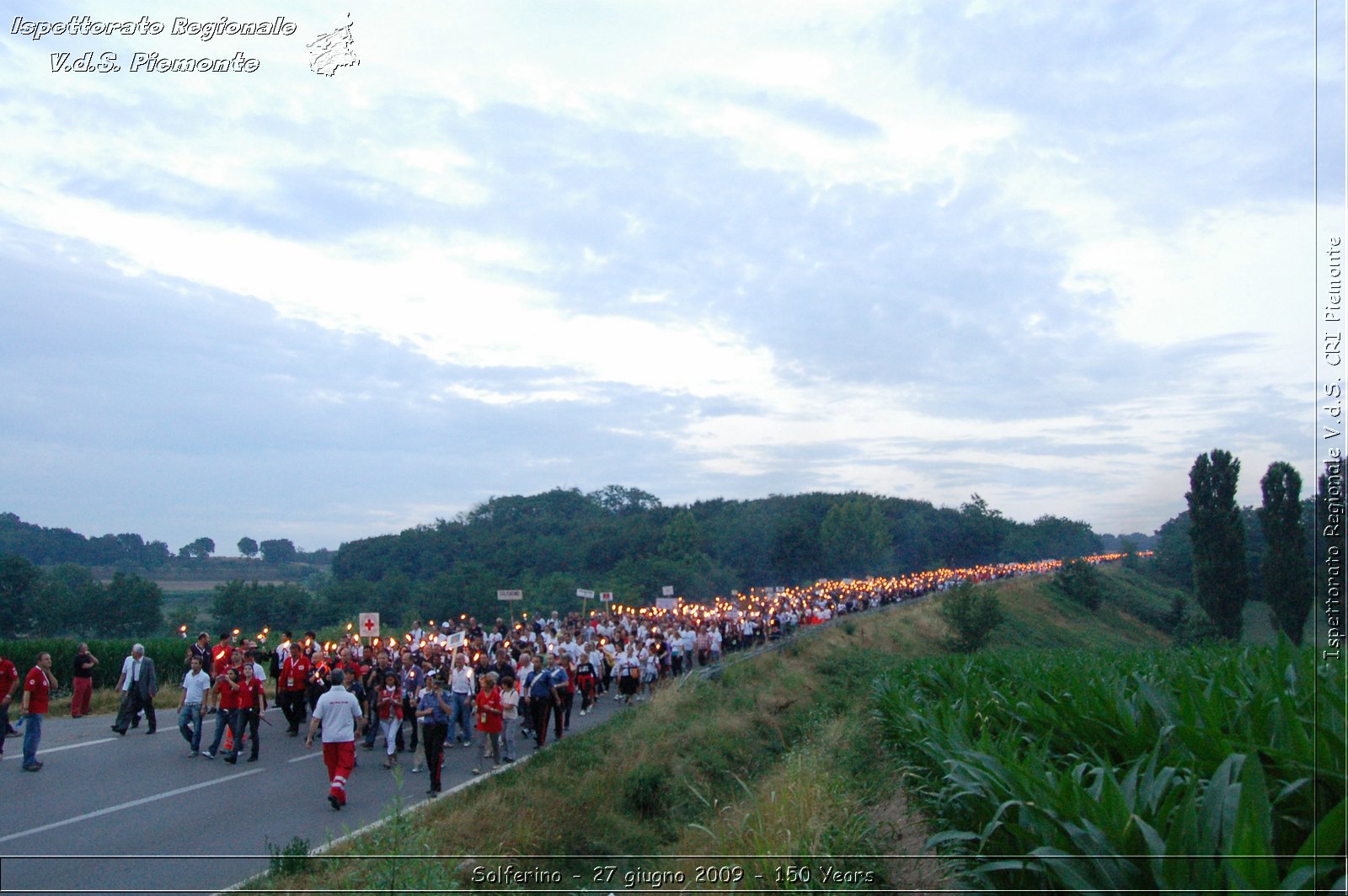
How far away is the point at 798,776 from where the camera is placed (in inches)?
404

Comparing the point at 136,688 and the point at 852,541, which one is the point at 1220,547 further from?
the point at 852,541

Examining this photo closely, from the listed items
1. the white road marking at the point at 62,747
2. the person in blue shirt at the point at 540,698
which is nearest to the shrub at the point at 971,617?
the person in blue shirt at the point at 540,698

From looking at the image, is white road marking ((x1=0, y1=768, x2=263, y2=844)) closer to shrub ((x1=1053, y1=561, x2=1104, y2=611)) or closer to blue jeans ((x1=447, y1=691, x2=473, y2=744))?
blue jeans ((x1=447, y1=691, x2=473, y2=744))

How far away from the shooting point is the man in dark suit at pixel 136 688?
16969 millimetres

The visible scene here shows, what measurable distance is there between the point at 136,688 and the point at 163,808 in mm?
6477

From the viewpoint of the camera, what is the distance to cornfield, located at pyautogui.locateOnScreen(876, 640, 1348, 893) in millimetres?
3574

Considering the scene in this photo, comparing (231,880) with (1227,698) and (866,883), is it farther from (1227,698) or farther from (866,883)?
(1227,698)

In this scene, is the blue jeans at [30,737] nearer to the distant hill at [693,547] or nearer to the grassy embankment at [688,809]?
the grassy embankment at [688,809]

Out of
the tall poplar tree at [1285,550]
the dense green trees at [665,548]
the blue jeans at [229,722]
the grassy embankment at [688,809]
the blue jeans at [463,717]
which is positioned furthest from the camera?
the dense green trees at [665,548]

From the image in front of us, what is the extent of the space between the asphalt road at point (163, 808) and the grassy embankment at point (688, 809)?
45.2 inches

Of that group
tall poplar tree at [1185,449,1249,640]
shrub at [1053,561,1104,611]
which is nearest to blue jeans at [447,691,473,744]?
tall poplar tree at [1185,449,1249,640]

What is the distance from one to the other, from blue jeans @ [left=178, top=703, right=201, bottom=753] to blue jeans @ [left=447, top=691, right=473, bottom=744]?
Result: 439 cm

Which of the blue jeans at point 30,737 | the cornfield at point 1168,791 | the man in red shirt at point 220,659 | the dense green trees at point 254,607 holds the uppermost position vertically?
the cornfield at point 1168,791

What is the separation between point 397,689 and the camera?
1533 cm
